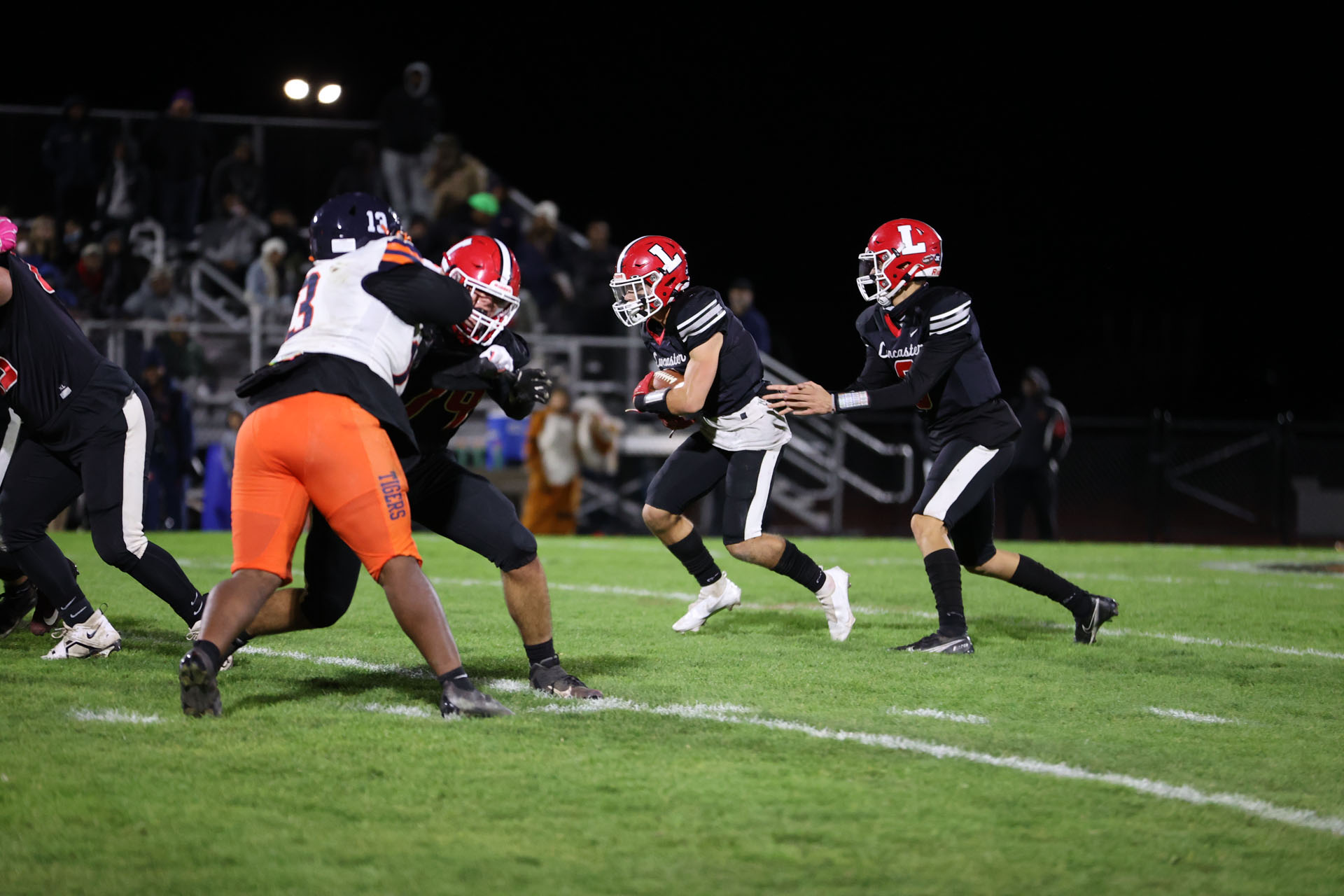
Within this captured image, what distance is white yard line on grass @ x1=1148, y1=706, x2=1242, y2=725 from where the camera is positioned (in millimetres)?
5177

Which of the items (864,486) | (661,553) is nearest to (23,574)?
(661,553)

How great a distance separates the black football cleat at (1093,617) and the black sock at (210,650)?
4.30 meters

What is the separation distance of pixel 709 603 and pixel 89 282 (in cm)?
1024

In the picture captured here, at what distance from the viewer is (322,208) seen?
16.2ft

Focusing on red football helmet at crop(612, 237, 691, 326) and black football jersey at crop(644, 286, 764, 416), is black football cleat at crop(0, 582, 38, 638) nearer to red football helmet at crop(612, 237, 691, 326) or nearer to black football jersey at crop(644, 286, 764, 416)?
red football helmet at crop(612, 237, 691, 326)

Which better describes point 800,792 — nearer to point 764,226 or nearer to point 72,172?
point 72,172

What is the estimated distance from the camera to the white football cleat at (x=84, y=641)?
20.0 ft

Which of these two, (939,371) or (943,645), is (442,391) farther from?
(943,645)

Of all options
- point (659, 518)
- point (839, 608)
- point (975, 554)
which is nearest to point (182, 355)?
point (659, 518)

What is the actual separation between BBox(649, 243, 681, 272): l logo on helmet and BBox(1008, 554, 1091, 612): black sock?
2.24 meters

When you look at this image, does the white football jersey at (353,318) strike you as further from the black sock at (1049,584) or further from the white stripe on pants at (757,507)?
the black sock at (1049,584)

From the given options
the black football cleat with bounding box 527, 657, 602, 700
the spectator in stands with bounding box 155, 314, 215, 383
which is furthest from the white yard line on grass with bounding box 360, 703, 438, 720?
the spectator in stands with bounding box 155, 314, 215, 383

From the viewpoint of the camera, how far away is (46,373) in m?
5.89

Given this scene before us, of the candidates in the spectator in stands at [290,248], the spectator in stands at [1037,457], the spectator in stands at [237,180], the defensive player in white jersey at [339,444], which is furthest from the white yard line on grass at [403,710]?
→ the spectator in stands at [237,180]
